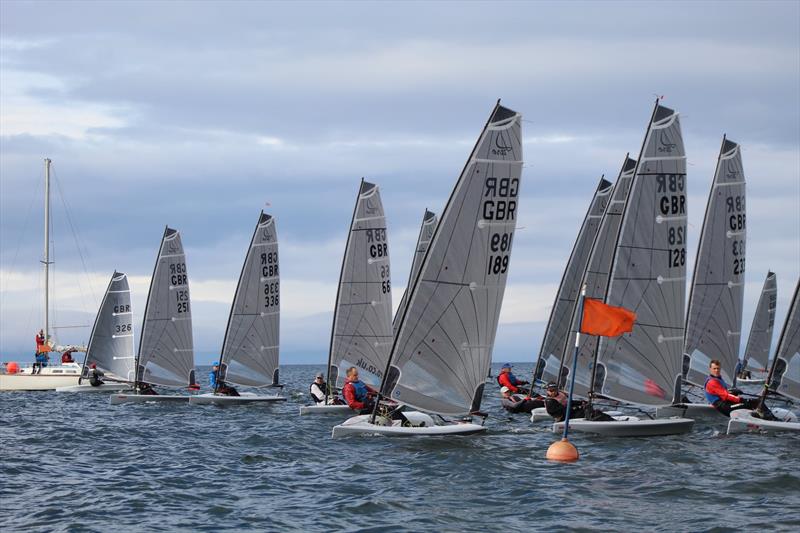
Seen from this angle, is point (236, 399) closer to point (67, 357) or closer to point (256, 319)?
point (256, 319)

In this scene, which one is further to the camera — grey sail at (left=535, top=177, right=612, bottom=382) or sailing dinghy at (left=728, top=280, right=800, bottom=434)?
grey sail at (left=535, top=177, right=612, bottom=382)

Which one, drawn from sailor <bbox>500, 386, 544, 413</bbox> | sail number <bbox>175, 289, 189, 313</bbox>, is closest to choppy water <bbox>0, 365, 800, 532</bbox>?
sailor <bbox>500, 386, 544, 413</bbox>

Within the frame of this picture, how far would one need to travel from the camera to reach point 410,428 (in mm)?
23531

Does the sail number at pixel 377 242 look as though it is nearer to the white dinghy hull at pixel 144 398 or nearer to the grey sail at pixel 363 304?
the grey sail at pixel 363 304

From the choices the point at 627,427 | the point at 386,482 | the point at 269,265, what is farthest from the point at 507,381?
the point at 386,482

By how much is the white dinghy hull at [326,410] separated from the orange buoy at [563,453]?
39.8ft

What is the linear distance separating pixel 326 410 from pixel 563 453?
12.8m

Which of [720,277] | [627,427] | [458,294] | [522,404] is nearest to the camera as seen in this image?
[458,294]

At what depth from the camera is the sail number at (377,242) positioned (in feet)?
121

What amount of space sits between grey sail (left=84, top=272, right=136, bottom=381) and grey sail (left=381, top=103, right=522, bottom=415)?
94.7 ft

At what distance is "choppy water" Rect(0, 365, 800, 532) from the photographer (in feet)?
51.8

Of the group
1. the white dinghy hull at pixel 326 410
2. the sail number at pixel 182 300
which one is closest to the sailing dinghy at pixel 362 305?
the white dinghy hull at pixel 326 410

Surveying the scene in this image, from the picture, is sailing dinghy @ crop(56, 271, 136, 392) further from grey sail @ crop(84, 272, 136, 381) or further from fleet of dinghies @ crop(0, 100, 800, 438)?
fleet of dinghies @ crop(0, 100, 800, 438)

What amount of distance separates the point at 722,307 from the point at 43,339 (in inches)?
1422
